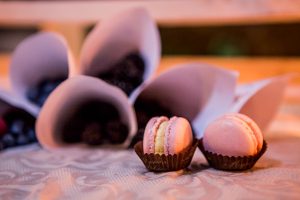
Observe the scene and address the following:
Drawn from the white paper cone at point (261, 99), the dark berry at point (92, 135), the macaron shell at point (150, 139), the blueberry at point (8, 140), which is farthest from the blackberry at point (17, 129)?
the white paper cone at point (261, 99)

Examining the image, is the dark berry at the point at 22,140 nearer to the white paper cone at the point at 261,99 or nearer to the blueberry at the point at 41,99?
the blueberry at the point at 41,99

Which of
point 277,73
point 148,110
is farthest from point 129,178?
point 277,73

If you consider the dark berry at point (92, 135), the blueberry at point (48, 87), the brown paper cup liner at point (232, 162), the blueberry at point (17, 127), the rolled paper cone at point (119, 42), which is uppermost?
the rolled paper cone at point (119, 42)

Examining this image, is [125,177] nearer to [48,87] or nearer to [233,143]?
[233,143]

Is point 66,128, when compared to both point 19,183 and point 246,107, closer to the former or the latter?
point 19,183

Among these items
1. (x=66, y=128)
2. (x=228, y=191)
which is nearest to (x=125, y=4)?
(x=66, y=128)
